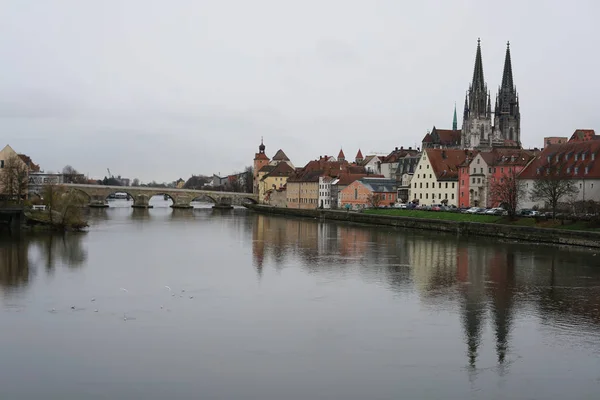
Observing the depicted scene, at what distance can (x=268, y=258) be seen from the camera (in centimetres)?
3369

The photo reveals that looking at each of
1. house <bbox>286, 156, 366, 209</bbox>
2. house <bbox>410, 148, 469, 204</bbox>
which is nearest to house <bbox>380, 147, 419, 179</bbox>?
house <bbox>286, 156, 366, 209</bbox>

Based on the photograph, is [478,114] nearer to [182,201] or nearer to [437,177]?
[437,177]

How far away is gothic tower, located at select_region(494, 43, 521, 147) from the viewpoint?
10294cm

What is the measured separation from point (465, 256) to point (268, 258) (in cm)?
937

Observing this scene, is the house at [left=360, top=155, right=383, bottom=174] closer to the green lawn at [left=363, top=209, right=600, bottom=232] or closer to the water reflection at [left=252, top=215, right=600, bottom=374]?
the green lawn at [left=363, top=209, right=600, bottom=232]

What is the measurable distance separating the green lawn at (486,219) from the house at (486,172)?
16.8ft

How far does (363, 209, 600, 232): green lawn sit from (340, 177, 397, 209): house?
6.71 metres

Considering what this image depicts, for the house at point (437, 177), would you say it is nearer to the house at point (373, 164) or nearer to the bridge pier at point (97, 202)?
the house at point (373, 164)

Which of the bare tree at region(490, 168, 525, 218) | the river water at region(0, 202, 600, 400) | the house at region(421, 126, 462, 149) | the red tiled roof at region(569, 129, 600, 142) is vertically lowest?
the river water at region(0, 202, 600, 400)

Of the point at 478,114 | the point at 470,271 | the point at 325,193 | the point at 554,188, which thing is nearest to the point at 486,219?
the point at 554,188

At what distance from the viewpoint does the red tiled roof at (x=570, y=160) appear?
47.4 m

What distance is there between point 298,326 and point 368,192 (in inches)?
2161

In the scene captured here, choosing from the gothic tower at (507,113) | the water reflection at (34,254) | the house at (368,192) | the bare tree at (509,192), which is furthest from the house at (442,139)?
the water reflection at (34,254)

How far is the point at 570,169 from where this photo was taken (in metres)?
48.9
